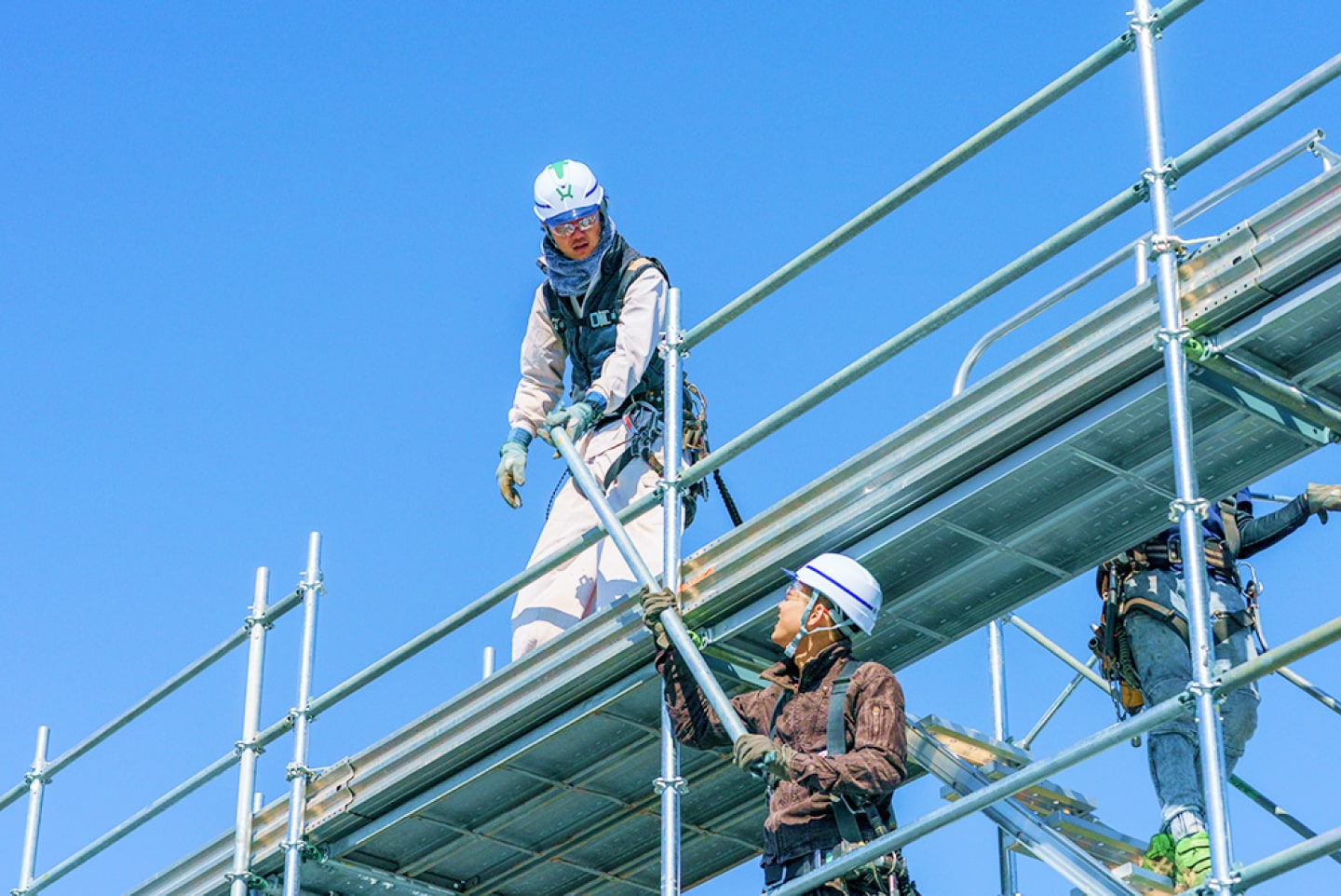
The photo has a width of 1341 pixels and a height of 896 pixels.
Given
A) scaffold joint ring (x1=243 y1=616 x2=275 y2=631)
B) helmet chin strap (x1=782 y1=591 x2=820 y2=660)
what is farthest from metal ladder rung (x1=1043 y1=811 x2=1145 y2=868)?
scaffold joint ring (x1=243 y1=616 x2=275 y2=631)

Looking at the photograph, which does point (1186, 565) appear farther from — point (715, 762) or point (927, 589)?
point (715, 762)

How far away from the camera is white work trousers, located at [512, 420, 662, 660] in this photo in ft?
36.4

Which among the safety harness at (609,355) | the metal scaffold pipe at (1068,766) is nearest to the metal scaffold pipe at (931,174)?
the safety harness at (609,355)

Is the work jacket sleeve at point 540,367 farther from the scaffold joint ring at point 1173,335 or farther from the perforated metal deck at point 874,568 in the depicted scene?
the scaffold joint ring at point 1173,335

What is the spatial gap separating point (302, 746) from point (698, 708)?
2973 mm

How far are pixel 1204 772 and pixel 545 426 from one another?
4162mm

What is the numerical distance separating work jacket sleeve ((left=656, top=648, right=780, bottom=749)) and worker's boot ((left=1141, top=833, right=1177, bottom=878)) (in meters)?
1.60

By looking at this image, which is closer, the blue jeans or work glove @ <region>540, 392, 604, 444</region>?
the blue jeans

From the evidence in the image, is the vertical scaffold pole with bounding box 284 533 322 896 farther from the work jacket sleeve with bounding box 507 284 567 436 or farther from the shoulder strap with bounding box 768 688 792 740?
the shoulder strap with bounding box 768 688 792 740

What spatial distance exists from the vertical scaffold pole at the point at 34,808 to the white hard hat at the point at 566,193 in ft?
15.8

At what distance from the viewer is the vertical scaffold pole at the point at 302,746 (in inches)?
436

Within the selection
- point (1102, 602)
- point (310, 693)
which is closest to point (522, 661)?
point (310, 693)

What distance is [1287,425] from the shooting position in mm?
8258

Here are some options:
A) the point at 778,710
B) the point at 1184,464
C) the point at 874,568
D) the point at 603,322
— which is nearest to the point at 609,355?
→ the point at 603,322
